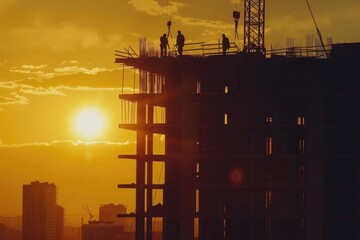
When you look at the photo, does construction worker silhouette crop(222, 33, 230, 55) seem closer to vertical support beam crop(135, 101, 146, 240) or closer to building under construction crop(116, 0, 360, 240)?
building under construction crop(116, 0, 360, 240)

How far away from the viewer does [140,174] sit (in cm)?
6938

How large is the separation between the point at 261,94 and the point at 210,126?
4.86 metres

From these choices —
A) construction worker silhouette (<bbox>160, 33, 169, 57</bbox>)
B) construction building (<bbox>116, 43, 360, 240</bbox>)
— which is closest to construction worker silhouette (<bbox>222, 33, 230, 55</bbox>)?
→ construction building (<bbox>116, 43, 360, 240</bbox>)

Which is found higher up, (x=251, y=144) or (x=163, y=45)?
(x=163, y=45)

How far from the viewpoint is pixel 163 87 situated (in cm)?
7219

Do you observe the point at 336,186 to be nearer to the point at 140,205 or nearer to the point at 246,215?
the point at 246,215

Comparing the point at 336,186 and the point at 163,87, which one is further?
the point at 163,87

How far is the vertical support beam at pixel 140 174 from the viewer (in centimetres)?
6888


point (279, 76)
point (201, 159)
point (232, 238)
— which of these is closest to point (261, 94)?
point (279, 76)

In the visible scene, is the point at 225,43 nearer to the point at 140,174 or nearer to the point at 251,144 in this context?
the point at 251,144

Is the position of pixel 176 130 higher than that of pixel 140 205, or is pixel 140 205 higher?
pixel 176 130

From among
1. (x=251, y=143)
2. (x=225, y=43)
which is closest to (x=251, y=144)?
(x=251, y=143)

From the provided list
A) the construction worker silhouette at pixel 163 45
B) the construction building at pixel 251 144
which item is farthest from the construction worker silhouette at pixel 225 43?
the construction worker silhouette at pixel 163 45

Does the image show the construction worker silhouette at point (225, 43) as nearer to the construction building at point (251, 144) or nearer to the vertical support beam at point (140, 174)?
the construction building at point (251, 144)
